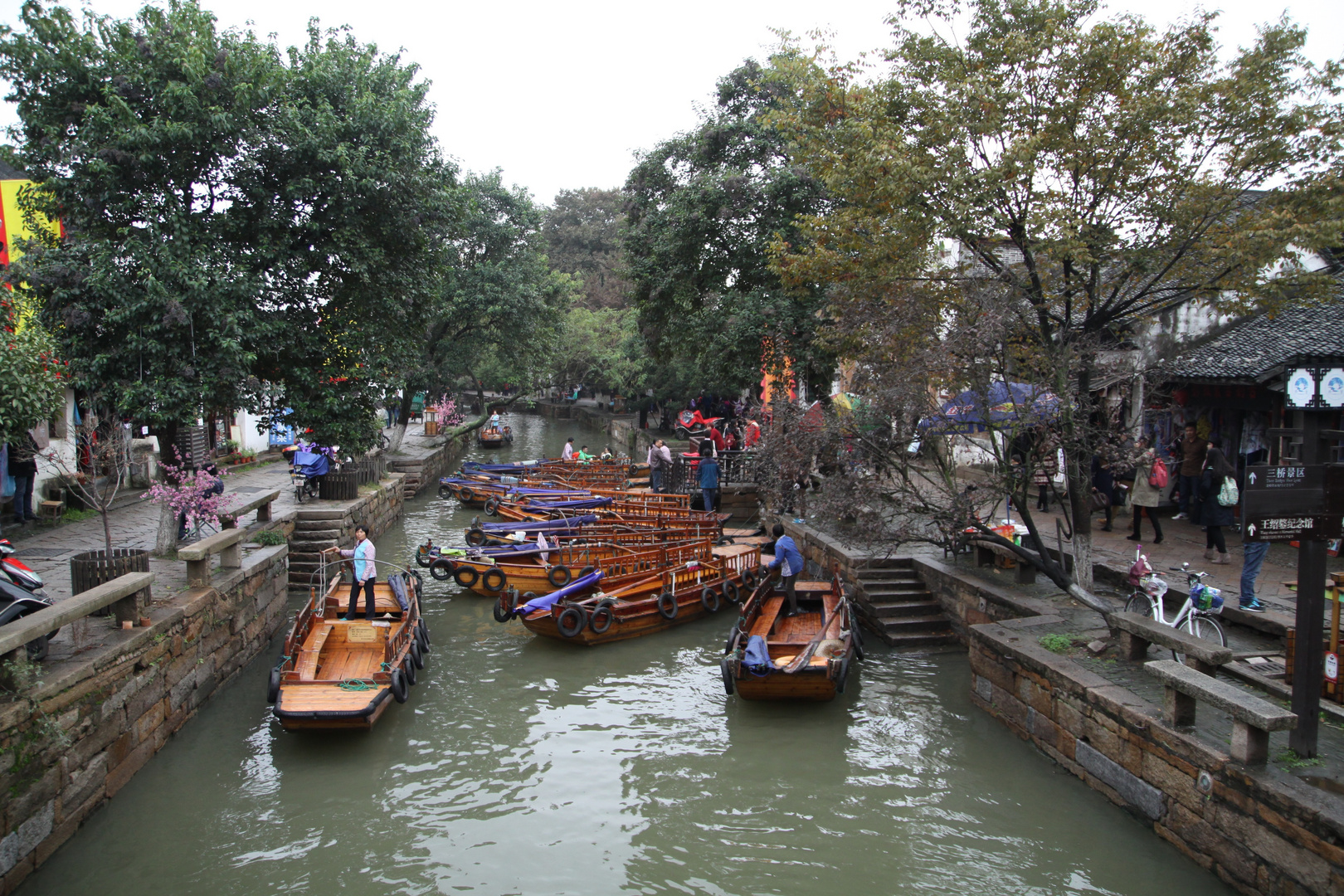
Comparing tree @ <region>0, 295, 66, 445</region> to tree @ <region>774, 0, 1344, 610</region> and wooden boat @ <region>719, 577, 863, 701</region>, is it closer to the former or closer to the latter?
wooden boat @ <region>719, 577, 863, 701</region>

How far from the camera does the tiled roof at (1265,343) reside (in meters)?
11.3

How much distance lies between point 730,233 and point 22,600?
53.6 ft

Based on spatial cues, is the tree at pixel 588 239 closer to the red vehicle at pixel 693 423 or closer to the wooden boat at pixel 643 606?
the red vehicle at pixel 693 423

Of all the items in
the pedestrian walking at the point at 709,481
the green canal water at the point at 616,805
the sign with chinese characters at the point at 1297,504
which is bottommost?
the green canal water at the point at 616,805

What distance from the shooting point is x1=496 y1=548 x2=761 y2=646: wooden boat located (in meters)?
10.9

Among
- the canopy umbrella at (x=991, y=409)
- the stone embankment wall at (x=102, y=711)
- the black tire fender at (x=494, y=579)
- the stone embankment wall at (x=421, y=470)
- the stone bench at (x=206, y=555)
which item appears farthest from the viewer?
the stone embankment wall at (x=421, y=470)

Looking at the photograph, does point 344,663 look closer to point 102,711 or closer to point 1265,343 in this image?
point 102,711

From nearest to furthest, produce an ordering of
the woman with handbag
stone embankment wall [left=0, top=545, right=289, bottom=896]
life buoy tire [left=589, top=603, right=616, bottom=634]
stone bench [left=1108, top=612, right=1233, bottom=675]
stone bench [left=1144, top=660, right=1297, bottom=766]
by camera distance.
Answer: stone bench [left=1144, top=660, right=1297, bottom=766]
stone embankment wall [left=0, top=545, right=289, bottom=896]
stone bench [left=1108, top=612, right=1233, bottom=675]
life buoy tire [left=589, top=603, right=616, bottom=634]
the woman with handbag

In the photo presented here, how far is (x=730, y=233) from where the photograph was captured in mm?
20047

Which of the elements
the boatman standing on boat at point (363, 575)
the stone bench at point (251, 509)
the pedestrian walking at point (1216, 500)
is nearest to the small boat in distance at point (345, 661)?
the boatman standing on boat at point (363, 575)

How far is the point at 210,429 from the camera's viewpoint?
854 inches

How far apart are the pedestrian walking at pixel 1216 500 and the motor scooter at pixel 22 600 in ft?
40.6

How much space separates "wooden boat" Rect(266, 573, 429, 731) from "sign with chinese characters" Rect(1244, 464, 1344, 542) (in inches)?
302

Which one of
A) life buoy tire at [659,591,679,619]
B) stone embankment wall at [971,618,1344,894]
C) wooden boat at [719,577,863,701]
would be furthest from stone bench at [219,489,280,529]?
stone embankment wall at [971,618,1344,894]
